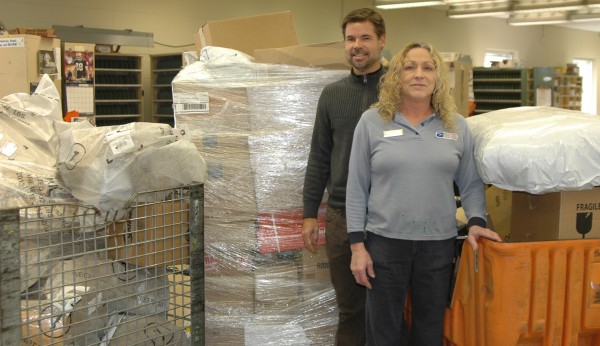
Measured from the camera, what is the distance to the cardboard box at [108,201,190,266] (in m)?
1.72

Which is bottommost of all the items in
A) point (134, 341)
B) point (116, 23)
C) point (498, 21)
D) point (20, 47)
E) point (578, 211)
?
point (134, 341)

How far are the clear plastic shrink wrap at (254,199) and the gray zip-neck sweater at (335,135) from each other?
0.15 m

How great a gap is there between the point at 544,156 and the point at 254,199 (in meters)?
1.09

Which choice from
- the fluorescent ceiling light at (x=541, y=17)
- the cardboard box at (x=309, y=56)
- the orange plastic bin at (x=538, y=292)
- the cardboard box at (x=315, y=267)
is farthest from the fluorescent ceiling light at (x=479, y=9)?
the orange plastic bin at (x=538, y=292)

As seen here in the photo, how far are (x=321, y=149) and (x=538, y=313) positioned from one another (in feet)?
3.04

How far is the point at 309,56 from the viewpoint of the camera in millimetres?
2535

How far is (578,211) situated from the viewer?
1.93m

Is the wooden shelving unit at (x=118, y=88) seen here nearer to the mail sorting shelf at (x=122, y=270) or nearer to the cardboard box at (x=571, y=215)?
the mail sorting shelf at (x=122, y=270)

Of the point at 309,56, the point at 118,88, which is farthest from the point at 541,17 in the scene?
the point at 309,56

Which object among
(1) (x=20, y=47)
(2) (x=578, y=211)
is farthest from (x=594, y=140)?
(1) (x=20, y=47)

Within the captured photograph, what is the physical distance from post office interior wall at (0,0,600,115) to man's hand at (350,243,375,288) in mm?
4055

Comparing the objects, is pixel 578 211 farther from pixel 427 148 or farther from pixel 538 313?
pixel 427 148

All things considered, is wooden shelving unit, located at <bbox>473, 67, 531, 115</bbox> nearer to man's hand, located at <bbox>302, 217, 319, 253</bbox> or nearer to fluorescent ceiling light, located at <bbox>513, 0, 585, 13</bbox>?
fluorescent ceiling light, located at <bbox>513, 0, 585, 13</bbox>

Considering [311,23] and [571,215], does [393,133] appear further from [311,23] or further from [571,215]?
[311,23]
